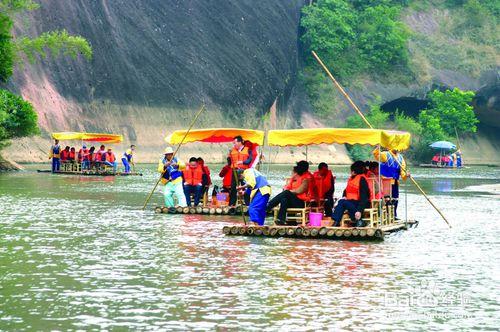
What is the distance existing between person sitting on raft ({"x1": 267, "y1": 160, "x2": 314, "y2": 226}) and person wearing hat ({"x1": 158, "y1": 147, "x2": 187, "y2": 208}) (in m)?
5.62

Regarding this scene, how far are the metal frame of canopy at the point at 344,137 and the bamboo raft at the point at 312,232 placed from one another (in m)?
1.63

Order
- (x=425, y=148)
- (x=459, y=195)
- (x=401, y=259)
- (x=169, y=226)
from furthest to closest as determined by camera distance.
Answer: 1. (x=425, y=148)
2. (x=459, y=195)
3. (x=169, y=226)
4. (x=401, y=259)

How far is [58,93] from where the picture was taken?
80000mm

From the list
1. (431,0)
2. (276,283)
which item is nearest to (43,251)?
(276,283)

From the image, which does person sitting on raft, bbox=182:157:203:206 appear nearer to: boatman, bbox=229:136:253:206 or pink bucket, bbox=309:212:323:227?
boatman, bbox=229:136:253:206

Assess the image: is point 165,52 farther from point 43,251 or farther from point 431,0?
point 43,251

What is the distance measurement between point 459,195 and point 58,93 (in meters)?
44.8

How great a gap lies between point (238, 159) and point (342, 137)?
567 cm

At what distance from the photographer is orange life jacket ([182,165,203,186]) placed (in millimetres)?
29641

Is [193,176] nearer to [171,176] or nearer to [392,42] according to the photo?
[171,176]

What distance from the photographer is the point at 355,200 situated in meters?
22.4

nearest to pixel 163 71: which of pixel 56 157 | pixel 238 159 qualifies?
pixel 56 157

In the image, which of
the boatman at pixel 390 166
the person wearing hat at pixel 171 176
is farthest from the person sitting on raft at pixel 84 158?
Result: the boatman at pixel 390 166

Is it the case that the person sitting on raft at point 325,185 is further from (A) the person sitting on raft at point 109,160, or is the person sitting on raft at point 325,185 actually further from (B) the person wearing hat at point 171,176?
(A) the person sitting on raft at point 109,160
